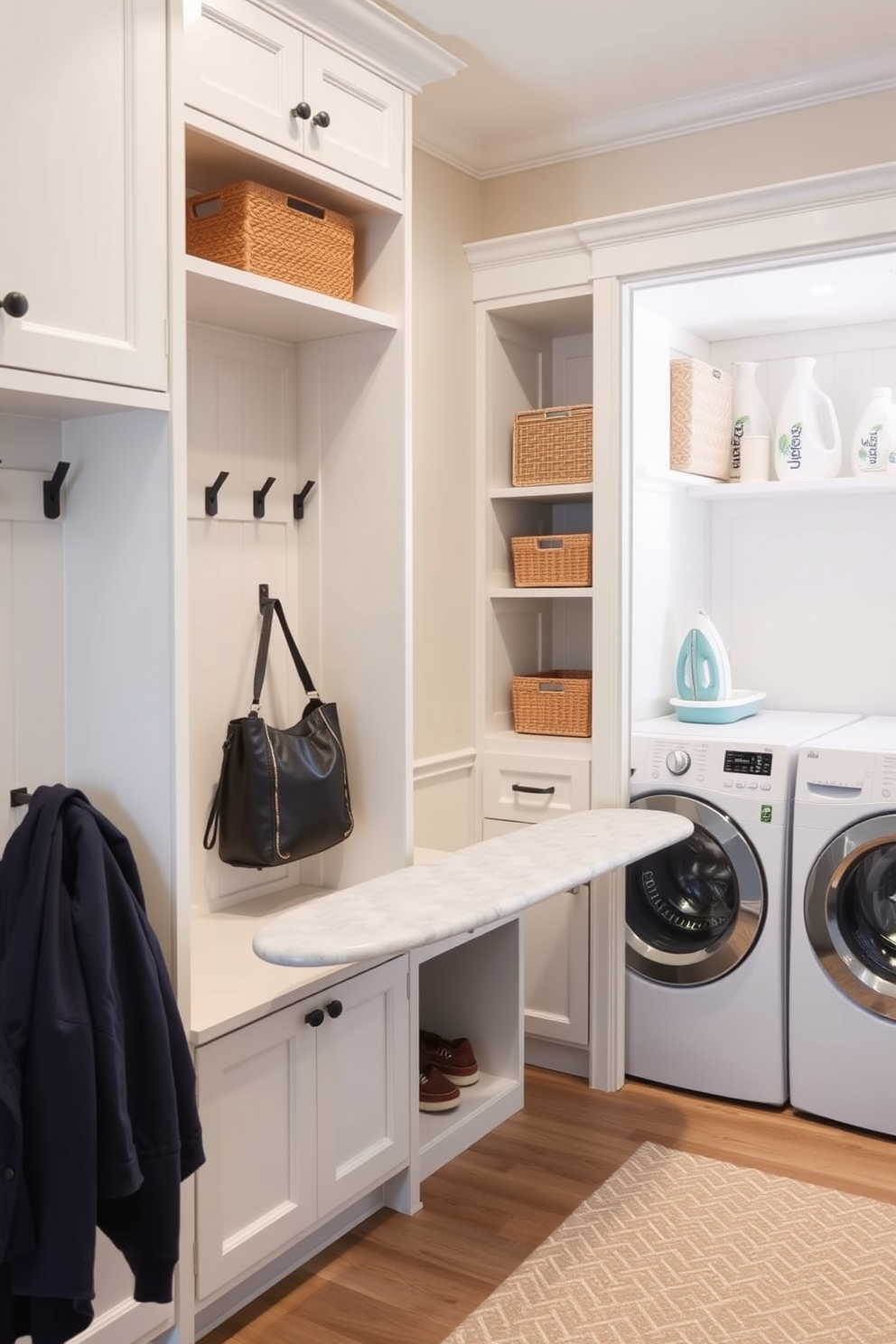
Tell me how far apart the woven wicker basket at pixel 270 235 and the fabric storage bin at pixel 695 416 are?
1311mm

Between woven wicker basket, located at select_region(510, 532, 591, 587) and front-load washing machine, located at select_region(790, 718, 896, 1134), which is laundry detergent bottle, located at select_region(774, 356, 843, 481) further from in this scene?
front-load washing machine, located at select_region(790, 718, 896, 1134)

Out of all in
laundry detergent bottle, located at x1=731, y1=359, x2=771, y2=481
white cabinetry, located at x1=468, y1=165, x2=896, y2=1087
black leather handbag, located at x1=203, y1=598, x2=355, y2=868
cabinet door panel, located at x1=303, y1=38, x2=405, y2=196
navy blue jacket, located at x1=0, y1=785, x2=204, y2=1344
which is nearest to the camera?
navy blue jacket, located at x1=0, y1=785, x2=204, y2=1344

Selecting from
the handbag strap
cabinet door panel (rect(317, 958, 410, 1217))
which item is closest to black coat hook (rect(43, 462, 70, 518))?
the handbag strap

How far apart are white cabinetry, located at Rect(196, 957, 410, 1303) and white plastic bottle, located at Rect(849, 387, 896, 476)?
194 centimetres

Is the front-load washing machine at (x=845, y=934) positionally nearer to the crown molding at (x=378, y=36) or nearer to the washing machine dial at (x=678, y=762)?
the washing machine dial at (x=678, y=762)

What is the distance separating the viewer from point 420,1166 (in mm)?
2719

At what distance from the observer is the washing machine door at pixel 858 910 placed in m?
2.91

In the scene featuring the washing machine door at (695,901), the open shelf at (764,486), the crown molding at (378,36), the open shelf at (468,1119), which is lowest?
the open shelf at (468,1119)

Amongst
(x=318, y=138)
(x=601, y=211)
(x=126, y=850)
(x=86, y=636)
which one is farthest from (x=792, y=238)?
(x=126, y=850)

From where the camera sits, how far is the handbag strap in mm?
2584

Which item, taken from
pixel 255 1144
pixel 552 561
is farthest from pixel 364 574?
pixel 255 1144

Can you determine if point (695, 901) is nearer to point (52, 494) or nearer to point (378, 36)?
point (52, 494)

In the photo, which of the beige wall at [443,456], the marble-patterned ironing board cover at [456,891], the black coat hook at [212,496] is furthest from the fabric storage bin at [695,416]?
the black coat hook at [212,496]

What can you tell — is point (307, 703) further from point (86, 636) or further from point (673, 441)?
point (673, 441)
